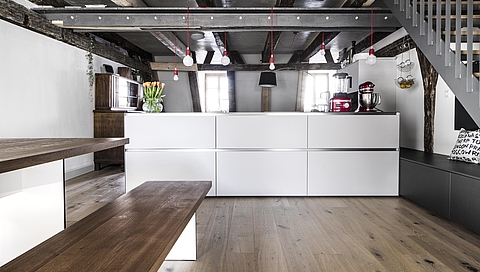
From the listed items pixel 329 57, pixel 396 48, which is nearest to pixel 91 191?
pixel 396 48

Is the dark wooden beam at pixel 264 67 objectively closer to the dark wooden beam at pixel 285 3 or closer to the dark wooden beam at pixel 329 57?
the dark wooden beam at pixel 329 57

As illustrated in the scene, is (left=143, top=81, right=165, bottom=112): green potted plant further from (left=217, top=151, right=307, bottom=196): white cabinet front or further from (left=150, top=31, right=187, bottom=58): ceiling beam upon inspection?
(left=150, top=31, right=187, bottom=58): ceiling beam

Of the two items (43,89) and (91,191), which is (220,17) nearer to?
(43,89)

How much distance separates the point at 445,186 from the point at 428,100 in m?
1.96

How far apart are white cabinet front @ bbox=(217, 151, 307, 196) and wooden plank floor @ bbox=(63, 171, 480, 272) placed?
120mm

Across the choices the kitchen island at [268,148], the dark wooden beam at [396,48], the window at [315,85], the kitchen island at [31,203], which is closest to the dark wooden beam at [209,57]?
the window at [315,85]

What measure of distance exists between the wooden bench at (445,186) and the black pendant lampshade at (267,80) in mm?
5052

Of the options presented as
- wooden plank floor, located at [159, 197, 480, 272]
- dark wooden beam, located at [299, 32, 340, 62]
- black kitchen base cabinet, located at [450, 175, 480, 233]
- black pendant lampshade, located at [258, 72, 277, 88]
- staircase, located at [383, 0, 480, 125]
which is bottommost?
wooden plank floor, located at [159, 197, 480, 272]

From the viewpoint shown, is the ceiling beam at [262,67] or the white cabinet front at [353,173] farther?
the ceiling beam at [262,67]

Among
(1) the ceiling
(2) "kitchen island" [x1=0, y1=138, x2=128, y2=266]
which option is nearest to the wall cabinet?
(1) the ceiling

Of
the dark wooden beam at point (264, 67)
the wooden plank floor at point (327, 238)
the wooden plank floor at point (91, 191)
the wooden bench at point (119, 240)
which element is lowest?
the wooden plank floor at point (327, 238)

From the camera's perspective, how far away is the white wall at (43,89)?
13.6 ft

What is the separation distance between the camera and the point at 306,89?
9.68 metres

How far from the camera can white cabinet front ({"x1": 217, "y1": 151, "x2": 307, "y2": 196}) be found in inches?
160
